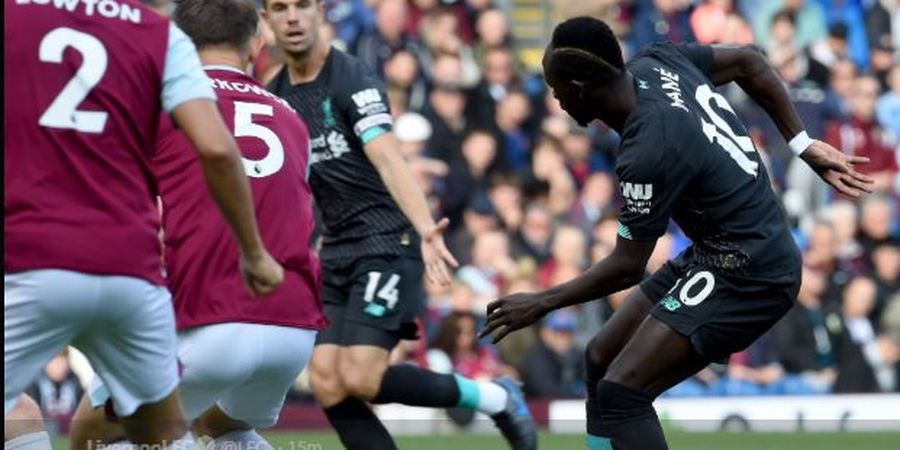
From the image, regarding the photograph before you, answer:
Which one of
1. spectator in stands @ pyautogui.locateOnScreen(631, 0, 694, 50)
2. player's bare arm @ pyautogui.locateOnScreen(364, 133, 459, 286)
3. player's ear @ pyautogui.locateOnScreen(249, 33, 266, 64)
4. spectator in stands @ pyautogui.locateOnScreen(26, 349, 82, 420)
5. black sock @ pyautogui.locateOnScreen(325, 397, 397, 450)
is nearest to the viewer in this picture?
player's ear @ pyautogui.locateOnScreen(249, 33, 266, 64)

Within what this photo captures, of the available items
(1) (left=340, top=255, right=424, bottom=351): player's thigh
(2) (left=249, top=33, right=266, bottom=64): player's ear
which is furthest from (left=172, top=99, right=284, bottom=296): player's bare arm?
(1) (left=340, top=255, right=424, bottom=351): player's thigh

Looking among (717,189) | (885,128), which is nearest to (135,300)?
(717,189)

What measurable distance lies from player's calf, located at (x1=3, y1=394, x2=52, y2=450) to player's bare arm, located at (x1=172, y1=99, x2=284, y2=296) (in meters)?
1.50

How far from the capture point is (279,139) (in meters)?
7.57

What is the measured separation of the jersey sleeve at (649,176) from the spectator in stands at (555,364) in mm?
7380

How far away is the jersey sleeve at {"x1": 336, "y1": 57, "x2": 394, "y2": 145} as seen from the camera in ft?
32.1

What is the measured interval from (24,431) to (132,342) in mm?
1247

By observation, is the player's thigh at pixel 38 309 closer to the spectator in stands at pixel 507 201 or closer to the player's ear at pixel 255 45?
the player's ear at pixel 255 45

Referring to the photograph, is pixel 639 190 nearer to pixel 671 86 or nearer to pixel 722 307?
pixel 671 86

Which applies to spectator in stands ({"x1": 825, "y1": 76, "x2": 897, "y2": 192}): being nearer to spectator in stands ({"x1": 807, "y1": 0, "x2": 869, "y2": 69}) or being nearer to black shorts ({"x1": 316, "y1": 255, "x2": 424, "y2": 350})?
spectator in stands ({"x1": 807, "y1": 0, "x2": 869, "y2": 69})

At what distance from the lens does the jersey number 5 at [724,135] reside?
26.3ft

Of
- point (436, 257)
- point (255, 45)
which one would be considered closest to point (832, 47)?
point (436, 257)

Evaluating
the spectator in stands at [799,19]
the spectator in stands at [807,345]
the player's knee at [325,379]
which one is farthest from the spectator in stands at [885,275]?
the player's knee at [325,379]

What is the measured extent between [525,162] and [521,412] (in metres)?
6.94
